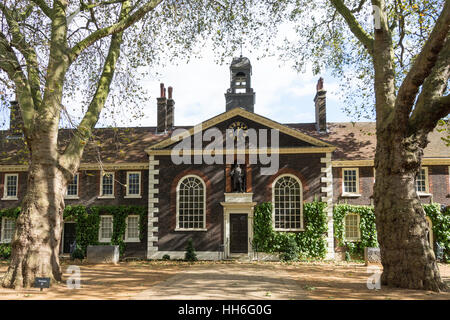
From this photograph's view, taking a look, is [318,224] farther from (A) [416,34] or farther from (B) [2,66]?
(B) [2,66]

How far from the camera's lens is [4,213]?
966 inches

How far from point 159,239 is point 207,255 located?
2.88 meters

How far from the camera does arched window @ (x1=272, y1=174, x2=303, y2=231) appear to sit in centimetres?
2234

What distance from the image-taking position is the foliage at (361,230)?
22.3 metres

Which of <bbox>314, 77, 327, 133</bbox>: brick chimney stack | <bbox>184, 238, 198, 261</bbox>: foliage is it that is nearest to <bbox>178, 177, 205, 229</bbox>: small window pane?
<bbox>184, 238, 198, 261</bbox>: foliage

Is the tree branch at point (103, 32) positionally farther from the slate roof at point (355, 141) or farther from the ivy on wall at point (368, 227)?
the ivy on wall at point (368, 227)

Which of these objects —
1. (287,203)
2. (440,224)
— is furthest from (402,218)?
(440,224)

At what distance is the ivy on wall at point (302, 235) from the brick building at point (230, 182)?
36 centimetres

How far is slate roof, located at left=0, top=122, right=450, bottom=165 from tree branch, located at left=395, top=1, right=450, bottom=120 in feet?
43.4

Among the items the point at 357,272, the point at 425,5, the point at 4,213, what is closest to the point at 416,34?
the point at 425,5

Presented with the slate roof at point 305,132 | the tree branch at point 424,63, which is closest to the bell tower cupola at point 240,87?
the slate roof at point 305,132

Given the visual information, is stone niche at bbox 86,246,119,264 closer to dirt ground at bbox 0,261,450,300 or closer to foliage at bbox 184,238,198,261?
foliage at bbox 184,238,198,261

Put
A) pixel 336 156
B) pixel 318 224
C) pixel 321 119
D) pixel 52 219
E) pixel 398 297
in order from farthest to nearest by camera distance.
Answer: pixel 321 119 < pixel 336 156 < pixel 318 224 < pixel 52 219 < pixel 398 297

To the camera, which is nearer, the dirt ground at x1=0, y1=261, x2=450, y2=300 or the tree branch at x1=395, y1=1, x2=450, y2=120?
the tree branch at x1=395, y1=1, x2=450, y2=120
